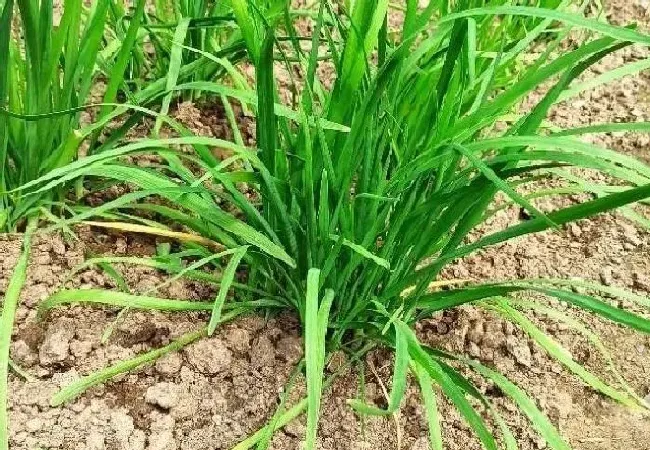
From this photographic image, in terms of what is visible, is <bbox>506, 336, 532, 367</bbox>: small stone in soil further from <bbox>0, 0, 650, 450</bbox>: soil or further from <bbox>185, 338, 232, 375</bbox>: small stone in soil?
<bbox>185, 338, 232, 375</bbox>: small stone in soil

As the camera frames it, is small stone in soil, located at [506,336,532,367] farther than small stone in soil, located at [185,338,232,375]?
Yes

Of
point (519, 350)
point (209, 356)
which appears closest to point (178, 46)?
point (209, 356)

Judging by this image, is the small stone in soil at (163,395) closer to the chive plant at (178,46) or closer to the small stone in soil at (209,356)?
the small stone in soil at (209,356)

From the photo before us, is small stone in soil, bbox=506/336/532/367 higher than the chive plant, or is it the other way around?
the chive plant

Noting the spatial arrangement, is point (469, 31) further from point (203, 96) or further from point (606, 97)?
point (606, 97)

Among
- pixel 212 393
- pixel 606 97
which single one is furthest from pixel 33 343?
pixel 606 97

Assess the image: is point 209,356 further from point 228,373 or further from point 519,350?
point 519,350

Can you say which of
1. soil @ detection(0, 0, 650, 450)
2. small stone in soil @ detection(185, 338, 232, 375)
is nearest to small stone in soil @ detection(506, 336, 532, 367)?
soil @ detection(0, 0, 650, 450)

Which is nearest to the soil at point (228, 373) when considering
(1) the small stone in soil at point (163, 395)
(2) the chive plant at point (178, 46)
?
(1) the small stone in soil at point (163, 395)
